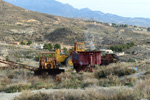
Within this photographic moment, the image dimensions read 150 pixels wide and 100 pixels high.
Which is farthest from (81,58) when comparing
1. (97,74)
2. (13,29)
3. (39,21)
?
(39,21)

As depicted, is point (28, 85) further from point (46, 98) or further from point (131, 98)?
point (131, 98)

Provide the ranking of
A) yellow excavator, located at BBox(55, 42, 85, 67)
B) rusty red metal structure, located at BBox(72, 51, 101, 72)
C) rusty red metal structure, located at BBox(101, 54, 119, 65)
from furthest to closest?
1. yellow excavator, located at BBox(55, 42, 85, 67)
2. rusty red metal structure, located at BBox(101, 54, 119, 65)
3. rusty red metal structure, located at BBox(72, 51, 101, 72)

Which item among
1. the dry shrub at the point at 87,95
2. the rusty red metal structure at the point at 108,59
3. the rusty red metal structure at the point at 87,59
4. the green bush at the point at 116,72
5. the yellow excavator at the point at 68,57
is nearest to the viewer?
the dry shrub at the point at 87,95

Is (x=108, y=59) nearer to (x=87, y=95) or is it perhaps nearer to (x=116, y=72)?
(x=116, y=72)

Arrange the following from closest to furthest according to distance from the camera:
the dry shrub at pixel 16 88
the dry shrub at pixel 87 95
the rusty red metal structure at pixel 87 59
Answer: the dry shrub at pixel 87 95
the dry shrub at pixel 16 88
the rusty red metal structure at pixel 87 59

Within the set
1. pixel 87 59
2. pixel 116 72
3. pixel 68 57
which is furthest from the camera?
pixel 68 57

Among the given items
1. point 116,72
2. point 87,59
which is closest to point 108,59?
point 87,59

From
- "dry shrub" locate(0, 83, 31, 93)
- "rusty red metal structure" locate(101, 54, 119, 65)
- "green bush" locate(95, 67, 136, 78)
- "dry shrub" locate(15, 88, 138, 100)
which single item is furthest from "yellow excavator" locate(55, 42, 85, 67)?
"dry shrub" locate(15, 88, 138, 100)

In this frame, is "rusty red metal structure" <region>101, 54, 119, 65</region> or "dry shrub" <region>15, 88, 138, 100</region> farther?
"rusty red metal structure" <region>101, 54, 119, 65</region>

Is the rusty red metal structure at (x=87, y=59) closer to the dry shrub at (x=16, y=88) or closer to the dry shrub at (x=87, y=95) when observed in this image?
the dry shrub at (x=16, y=88)

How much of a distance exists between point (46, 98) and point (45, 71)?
649 cm

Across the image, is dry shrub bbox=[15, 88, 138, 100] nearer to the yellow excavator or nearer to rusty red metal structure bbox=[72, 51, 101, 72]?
rusty red metal structure bbox=[72, 51, 101, 72]

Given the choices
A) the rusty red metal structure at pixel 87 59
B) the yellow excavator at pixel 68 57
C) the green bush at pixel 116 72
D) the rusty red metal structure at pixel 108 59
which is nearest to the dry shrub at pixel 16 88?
the green bush at pixel 116 72

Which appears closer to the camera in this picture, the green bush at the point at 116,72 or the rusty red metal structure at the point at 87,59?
the green bush at the point at 116,72
